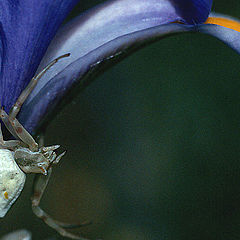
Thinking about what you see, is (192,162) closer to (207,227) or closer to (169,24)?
(207,227)

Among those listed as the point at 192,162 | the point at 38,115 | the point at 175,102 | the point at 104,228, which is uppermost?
the point at 38,115

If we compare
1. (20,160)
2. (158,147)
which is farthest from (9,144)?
(158,147)

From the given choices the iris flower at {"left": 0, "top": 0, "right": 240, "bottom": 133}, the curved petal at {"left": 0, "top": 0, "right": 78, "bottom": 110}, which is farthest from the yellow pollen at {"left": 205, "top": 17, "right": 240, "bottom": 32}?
the curved petal at {"left": 0, "top": 0, "right": 78, "bottom": 110}

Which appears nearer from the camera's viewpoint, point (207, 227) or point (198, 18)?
point (198, 18)

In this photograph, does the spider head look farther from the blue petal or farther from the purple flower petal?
the blue petal

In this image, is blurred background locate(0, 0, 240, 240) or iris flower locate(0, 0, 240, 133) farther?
blurred background locate(0, 0, 240, 240)

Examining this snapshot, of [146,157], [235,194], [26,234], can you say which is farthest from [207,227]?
[26,234]

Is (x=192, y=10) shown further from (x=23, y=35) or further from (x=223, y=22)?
(x=23, y=35)
